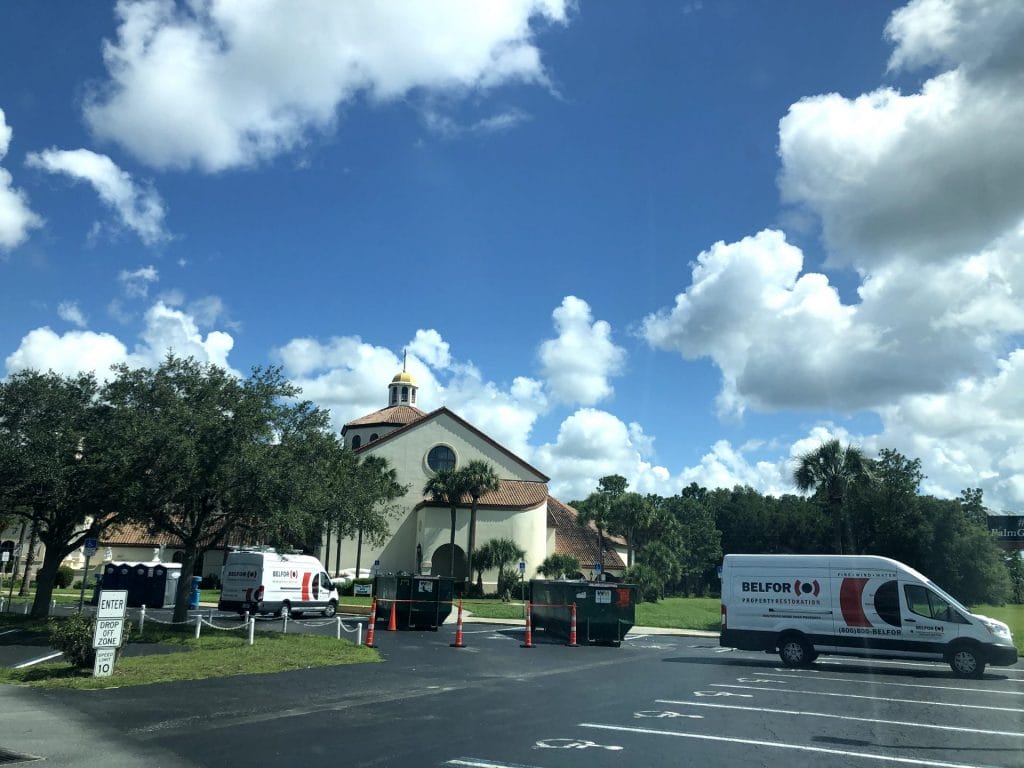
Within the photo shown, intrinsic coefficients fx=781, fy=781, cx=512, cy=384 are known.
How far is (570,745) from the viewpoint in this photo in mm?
8664

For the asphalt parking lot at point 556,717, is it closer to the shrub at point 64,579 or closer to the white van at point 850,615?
the white van at point 850,615

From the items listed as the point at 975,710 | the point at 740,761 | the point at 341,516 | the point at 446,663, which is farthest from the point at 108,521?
the point at 975,710

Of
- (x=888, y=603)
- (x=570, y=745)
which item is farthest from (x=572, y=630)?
(x=570, y=745)

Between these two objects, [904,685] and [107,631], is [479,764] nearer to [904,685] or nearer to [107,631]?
[107,631]

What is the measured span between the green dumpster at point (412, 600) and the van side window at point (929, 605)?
1398 centimetres

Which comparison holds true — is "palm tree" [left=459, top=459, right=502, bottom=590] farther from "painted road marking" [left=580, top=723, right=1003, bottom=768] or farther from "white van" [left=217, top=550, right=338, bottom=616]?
"painted road marking" [left=580, top=723, right=1003, bottom=768]

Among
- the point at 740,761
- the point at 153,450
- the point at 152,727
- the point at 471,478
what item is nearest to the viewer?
the point at 740,761

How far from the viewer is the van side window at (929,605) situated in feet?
53.1

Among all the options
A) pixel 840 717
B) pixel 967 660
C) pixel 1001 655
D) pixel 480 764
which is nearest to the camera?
pixel 480 764

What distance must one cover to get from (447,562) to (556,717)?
44767 millimetres

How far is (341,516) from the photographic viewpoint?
854 inches

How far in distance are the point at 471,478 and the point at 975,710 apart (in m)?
39.7

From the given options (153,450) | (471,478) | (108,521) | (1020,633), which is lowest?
(1020,633)

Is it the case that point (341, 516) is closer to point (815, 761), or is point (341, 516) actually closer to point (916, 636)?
point (916, 636)
